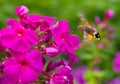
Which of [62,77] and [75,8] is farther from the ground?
[75,8]

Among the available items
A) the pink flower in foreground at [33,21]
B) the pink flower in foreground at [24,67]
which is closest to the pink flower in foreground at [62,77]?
the pink flower in foreground at [24,67]

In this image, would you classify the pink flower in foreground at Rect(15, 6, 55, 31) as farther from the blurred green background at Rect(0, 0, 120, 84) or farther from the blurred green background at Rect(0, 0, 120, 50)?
the blurred green background at Rect(0, 0, 120, 50)

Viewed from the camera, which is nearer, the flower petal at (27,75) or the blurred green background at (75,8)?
the flower petal at (27,75)

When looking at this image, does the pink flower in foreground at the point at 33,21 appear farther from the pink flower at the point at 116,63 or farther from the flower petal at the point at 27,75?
the pink flower at the point at 116,63

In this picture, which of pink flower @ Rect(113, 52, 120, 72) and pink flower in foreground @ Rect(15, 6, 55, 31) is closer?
pink flower in foreground @ Rect(15, 6, 55, 31)

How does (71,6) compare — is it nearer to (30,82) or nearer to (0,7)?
(0,7)

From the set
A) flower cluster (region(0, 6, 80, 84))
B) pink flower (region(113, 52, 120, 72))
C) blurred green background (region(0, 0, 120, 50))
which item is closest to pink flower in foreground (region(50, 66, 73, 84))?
flower cluster (region(0, 6, 80, 84))

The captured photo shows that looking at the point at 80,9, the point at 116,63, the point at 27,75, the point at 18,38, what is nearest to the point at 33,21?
the point at 18,38

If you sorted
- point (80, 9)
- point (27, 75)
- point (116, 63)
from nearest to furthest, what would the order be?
1. point (27, 75)
2. point (116, 63)
3. point (80, 9)

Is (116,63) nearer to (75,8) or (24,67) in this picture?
(75,8)
